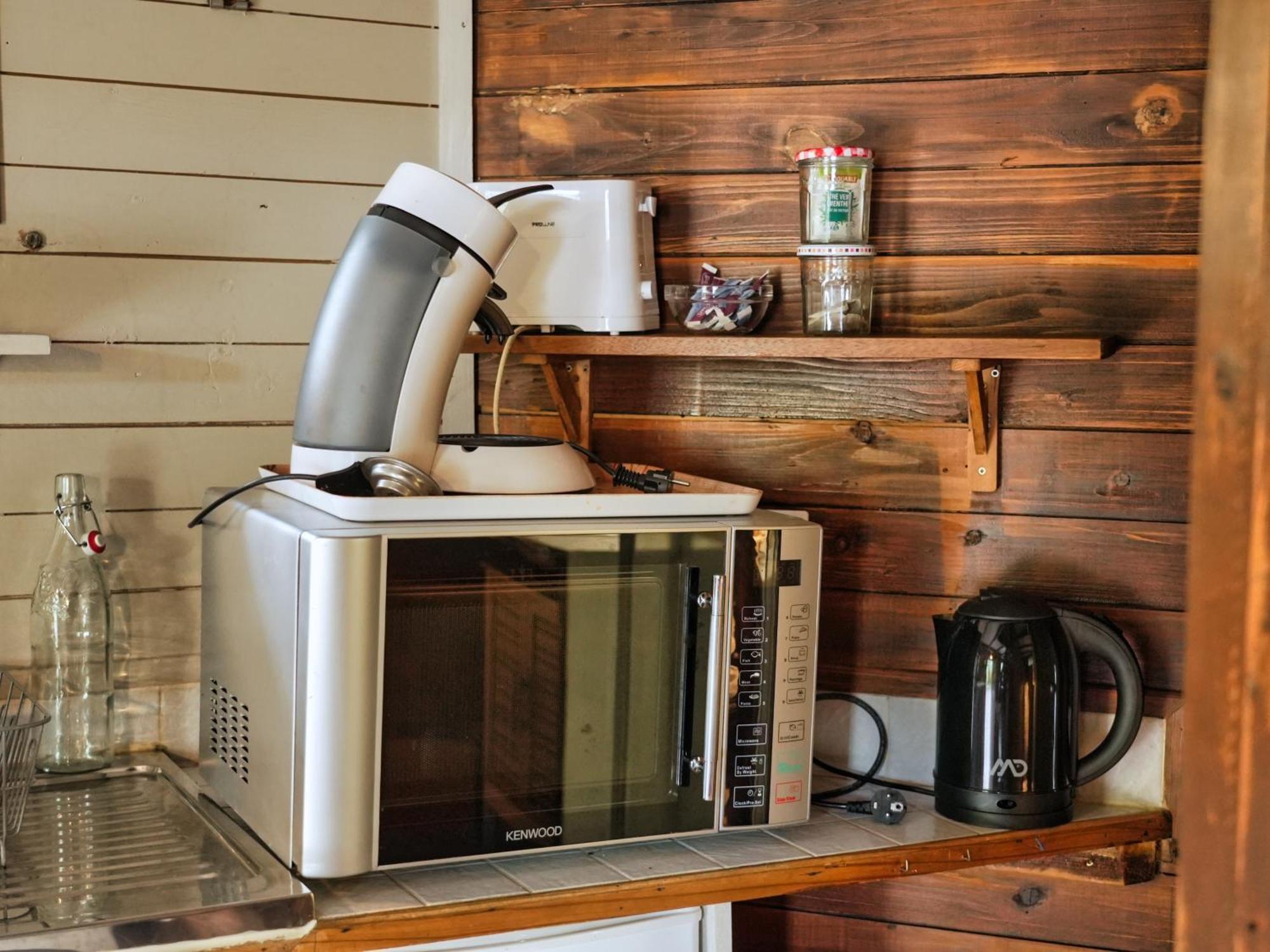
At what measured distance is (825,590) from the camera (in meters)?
1.61

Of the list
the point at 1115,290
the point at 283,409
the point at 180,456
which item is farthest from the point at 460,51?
A: the point at 1115,290

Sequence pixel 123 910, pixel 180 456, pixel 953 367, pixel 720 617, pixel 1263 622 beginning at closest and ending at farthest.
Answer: pixel 1263 622
pixel 123 910
pixel 720 617
pixel 953 367
pixel 180 456

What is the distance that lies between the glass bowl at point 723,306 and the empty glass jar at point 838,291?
8 centimetres

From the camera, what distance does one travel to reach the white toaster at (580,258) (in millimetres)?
1534

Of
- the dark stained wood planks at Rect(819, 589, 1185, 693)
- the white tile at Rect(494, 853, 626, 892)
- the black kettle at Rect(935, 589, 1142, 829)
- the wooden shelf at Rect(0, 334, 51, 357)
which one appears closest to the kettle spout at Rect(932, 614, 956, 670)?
the black kettle at Rect(935, 589, 1142, 829)

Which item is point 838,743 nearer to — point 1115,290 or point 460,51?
point 1115,290

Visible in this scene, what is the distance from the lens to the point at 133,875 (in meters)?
1.17

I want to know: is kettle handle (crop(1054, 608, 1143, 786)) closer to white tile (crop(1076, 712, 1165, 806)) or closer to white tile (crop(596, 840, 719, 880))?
white tile (crop(1076, 712, 1165, 806))

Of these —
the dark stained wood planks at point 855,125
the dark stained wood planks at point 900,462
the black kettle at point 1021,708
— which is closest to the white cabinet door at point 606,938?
the black kettle at point 1021,708

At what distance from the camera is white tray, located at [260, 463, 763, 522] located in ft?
3.89

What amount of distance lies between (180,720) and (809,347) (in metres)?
0.85

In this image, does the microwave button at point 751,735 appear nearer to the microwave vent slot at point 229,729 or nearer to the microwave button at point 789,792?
the microwave button at point 789,792

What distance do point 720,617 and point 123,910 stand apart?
1.88 ft

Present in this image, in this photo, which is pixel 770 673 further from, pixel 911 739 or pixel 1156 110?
pixel 1156 110
